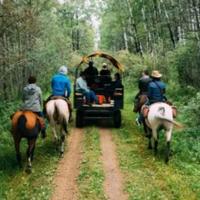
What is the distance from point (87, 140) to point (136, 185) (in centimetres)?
504

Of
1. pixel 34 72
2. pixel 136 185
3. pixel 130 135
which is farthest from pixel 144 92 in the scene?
pixel 34 72

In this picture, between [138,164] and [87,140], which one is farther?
[87,140]

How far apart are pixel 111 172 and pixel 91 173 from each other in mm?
513

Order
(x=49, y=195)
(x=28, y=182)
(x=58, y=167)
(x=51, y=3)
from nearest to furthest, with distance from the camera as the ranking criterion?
(x=49, y=195) → (x=28, y=182) → (x=58, y=167) → (x=51, y=3)

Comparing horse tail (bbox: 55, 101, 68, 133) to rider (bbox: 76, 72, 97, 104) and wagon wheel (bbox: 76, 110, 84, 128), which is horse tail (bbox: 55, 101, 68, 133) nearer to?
wagon wheel (bbox: 76, 110, 84, 128)

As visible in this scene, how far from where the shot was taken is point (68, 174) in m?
11.1

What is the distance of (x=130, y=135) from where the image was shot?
15.6 meters

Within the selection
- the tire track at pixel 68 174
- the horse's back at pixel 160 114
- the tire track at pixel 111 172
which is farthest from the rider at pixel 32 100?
the horse's back at pixel 160 114

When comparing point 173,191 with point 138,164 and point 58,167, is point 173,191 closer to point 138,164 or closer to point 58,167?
point 138,164

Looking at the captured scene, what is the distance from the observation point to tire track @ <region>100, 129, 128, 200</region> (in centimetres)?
958

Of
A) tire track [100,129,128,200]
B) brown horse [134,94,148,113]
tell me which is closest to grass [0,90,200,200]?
tire track [100,129,128,200]

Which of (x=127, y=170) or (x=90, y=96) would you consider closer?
(x=127, y=170)

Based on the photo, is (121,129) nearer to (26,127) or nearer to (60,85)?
(60,85)

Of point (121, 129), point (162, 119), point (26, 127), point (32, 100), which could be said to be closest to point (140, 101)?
point (121, 129)
